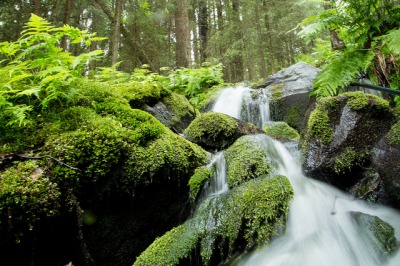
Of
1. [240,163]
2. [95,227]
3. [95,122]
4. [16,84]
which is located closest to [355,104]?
[240,163]

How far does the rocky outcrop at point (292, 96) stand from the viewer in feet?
25.4

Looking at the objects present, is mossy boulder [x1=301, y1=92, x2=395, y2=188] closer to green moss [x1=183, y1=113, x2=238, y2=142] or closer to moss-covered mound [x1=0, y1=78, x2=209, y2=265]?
green moss [x1=183, y1=113, x2=238, y2=142]

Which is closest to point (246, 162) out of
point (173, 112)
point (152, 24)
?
point (173, 112)

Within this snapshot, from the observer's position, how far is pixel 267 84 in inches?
372

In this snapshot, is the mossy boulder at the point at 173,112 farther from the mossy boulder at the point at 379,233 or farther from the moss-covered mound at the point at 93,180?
the mossy boulder at the point at 379,233

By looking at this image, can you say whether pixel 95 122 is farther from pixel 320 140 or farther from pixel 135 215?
pixel 320 140

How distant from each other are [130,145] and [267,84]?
722 centimetres

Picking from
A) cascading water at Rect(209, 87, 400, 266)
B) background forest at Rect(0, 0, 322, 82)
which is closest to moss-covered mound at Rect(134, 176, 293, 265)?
cascading water at Rect(209, 87, 400, 266)

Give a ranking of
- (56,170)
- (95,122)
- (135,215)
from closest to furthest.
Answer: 1. (56,170)
2. (95,122)
3. (135,215)

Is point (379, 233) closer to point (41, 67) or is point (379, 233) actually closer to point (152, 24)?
point (41, 67)

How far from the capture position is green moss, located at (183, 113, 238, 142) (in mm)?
4938

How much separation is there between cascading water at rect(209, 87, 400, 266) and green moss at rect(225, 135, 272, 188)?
27cm

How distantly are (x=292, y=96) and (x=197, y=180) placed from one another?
5.36 metres

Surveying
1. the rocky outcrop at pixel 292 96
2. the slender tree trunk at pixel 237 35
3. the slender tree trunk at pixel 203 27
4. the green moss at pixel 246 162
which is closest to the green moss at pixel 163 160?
the green moss at pixel 246 162
